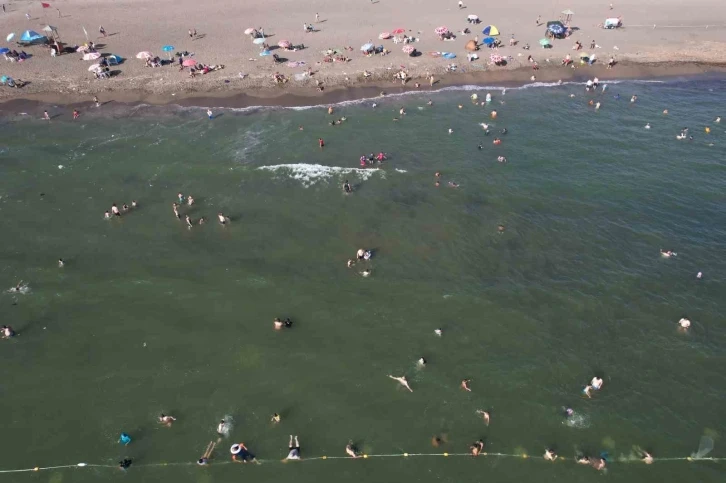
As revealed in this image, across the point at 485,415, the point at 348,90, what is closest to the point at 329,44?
the point at 348,90

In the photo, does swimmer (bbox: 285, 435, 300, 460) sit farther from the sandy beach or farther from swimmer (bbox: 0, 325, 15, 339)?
the sandy beach

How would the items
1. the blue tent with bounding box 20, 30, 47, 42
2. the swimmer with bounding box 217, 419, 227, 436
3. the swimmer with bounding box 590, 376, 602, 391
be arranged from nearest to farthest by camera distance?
the swimmer with bounding box 217, 419, 227, 436
the swimmer with bounding box 590, 376, 602, 391
the blue tent with bounding box 20, 30, 47, 42

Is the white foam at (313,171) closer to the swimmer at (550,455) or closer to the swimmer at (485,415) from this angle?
the swimmer at (485,415)

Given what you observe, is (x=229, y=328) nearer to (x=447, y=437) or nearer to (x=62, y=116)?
(x=447, y=437)

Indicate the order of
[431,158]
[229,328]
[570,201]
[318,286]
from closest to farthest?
[229,328]
[318,286]
[570,201]
[431,158]

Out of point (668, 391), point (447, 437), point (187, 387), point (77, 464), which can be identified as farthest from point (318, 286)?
point (668, 391)

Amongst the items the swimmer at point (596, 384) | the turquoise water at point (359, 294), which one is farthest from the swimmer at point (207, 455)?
the swimmer at point (596, 384)

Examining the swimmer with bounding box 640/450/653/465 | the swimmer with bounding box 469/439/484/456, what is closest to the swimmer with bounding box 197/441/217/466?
the swimmer with bounding box 469/439/484/456
